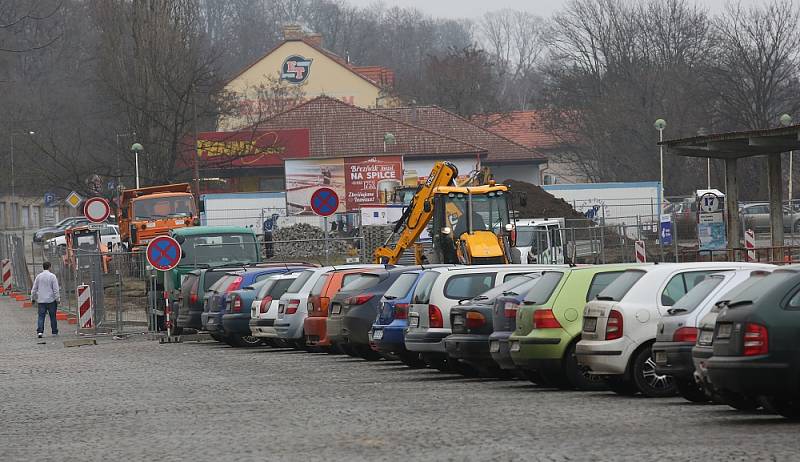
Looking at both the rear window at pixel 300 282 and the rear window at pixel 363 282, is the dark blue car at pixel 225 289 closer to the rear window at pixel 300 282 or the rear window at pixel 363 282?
the rear window at pixel 300 282

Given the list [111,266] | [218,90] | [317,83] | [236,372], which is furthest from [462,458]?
[317,83]

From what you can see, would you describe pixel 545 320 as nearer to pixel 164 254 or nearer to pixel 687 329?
pixel 687 329

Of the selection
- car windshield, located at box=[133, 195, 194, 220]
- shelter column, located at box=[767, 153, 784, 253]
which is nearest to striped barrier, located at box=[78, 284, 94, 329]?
car windshield, located at box=[133, 195, 194, 220]

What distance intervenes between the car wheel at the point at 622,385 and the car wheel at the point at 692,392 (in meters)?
0.84

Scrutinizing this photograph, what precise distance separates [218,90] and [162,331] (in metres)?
34.3

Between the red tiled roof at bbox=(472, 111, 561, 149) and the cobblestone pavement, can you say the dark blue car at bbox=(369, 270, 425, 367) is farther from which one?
the red tiled roof at bbox=(472, 111, 561, 149)

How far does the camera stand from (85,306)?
105 feet

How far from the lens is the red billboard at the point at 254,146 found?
68.9 m

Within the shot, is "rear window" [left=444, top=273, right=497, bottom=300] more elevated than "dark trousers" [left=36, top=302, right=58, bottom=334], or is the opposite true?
"rear window" [left=444, top=273, right=497, bottom=300]

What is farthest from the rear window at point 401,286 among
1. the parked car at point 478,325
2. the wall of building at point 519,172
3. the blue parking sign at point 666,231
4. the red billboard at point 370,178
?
the wall of building at point 519,172

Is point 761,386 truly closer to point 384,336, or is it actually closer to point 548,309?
point 548,309

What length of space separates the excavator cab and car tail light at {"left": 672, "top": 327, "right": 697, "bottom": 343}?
55.8ft

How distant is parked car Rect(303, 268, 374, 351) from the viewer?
23.0 metres

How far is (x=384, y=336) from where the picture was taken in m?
19.9
